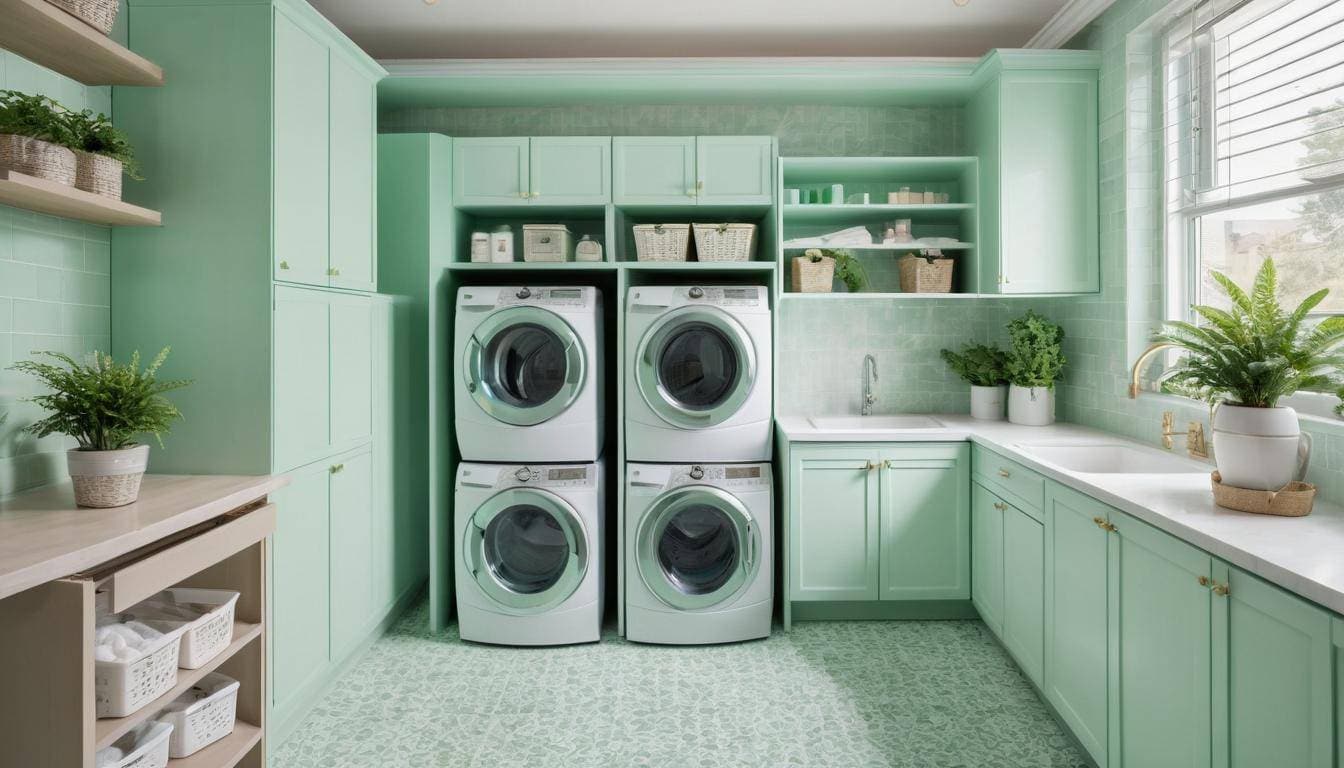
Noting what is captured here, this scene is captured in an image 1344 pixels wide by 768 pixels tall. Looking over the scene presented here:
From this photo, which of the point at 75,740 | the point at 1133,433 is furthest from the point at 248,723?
the point at 1133,433

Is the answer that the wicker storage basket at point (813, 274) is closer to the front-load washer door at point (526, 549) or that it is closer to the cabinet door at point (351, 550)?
the front-load washer door at point (526, 549)

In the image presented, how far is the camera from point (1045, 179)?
3.06 metres

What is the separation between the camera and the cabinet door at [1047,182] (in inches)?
120

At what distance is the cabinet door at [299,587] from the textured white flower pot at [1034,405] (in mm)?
2953

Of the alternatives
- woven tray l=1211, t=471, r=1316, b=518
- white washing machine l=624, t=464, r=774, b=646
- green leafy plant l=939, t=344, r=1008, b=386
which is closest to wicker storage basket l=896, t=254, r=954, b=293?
green leafy plant l=939, t=344, r=1008, b=386

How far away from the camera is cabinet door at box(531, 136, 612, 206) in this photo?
3078 mm

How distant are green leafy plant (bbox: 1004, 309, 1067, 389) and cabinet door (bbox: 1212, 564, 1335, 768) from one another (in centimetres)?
187

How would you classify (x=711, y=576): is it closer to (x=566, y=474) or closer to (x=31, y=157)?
(x=566, y=474)

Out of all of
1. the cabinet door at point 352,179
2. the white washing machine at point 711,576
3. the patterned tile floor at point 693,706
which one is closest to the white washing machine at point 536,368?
the white washing machine at point 711,576

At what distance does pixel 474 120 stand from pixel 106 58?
1.93 metres

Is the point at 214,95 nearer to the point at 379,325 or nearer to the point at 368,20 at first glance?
the point at 379,325

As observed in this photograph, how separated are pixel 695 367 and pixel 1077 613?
1.62m

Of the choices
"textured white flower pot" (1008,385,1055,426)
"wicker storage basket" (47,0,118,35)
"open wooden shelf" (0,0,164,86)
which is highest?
"wicker storage basket" (47,0,118,35)

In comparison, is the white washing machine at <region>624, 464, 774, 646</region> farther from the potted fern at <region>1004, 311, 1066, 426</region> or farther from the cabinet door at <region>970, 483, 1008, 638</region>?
the potted fern at <region>1004, 311, 1066, 426</region>
